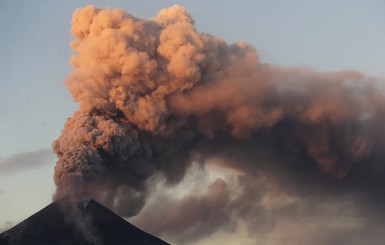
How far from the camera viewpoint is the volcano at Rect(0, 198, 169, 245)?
48.0 metres

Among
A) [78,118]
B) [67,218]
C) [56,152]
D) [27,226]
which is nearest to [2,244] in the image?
[27,226]

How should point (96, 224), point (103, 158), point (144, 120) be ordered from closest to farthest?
point (103, 158) < point (144, 120) < point (96, 224)

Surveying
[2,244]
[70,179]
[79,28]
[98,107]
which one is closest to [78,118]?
[98,107]

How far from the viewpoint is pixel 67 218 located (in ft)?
167

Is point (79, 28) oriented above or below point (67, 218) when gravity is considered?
above

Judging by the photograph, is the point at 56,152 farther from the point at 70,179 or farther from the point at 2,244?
the point at 2,244

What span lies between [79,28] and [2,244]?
2176cm

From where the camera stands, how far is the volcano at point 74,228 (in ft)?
157

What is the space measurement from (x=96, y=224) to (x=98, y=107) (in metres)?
13.1

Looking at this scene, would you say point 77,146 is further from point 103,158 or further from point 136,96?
point 136,96

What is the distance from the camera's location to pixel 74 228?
50000 mm

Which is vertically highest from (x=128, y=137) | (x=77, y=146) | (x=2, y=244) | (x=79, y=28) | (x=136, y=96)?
(x=79, y=28)

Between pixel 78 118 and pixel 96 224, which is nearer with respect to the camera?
pixel 78 118

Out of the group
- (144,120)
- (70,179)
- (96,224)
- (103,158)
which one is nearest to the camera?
(70,179)
